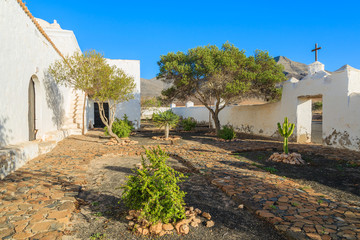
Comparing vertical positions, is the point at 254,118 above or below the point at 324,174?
above

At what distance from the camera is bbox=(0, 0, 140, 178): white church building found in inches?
216

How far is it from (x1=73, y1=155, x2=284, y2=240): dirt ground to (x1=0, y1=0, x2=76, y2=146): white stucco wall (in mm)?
2901

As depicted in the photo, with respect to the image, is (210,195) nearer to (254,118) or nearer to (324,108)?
(324,108)

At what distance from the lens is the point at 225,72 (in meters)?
11.4

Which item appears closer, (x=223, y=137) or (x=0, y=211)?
(x=0, y=211)

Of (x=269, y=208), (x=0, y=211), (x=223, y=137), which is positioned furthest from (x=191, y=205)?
(x=223, y=137)

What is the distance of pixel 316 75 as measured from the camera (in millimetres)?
9289

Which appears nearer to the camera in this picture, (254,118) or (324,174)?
(324,174)

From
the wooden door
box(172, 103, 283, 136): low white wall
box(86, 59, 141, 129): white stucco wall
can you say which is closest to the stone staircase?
box(86, 59, 141, 129): white stucco wall

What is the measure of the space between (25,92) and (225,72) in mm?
8289

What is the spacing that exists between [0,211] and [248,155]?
20.7 ft

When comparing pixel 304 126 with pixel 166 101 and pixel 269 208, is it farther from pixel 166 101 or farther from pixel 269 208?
pixel 269 208

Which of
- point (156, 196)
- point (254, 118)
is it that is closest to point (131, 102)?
point (254, 118)

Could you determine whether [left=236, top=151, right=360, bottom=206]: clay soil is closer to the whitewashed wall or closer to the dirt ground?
the dirt ground
